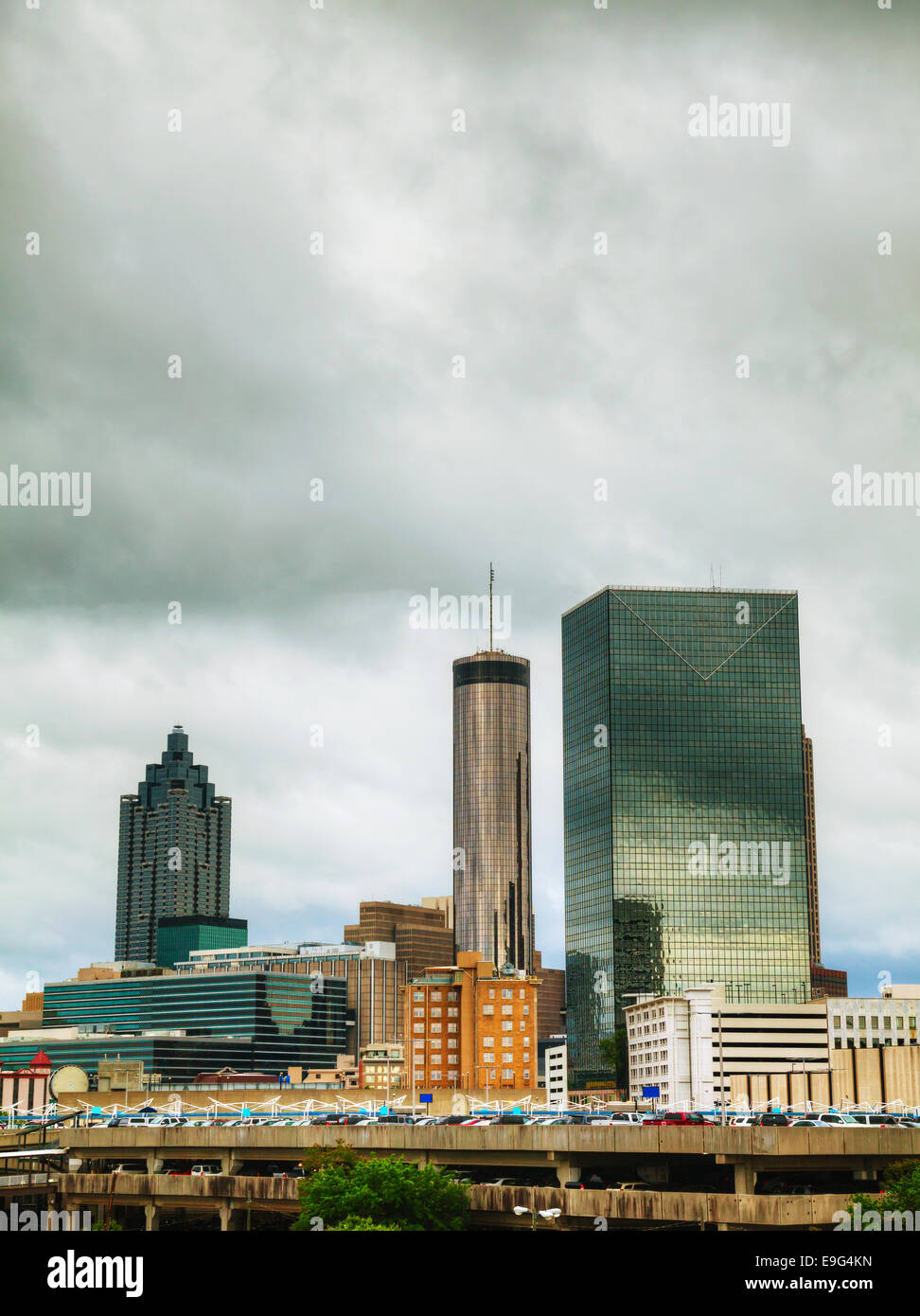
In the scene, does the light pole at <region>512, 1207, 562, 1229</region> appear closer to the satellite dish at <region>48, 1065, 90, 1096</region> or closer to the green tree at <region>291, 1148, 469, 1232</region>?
the green tree at <region>291, 1148, 469, 1232</region>

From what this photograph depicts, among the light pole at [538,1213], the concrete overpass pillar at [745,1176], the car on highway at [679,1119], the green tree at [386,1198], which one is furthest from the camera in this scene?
the car on highway at [679,1119]

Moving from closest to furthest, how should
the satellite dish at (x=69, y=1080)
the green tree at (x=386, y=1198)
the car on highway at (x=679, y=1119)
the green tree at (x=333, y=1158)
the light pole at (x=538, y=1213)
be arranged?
the green tree at (x=386, y=1198) → the light pole at (x=538, y=1213) → the green tree at (x=333, y=1158) → the car on highway at (x=679, y=1119) → the satellite dish at (x=69, y=1080)

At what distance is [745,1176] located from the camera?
251ft

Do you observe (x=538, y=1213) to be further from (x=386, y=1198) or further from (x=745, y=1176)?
(x=745, y=1176)

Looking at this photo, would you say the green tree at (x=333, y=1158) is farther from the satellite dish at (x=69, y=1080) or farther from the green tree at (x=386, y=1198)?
the satellite dish at (x=69, y=1080)

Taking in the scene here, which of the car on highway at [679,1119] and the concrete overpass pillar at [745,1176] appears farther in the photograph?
the car on highway at [679,1119]

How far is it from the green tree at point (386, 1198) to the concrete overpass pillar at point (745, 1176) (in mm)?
14440

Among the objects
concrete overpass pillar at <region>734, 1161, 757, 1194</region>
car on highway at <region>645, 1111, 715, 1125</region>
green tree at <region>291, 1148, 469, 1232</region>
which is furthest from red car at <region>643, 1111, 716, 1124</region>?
green tree at <region>291, 1148, 469, 1232</region>

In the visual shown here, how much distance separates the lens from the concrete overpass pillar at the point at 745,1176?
76500mm

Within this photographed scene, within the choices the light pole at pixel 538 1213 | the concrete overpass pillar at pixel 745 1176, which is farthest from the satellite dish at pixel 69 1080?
the concrete overpass pillar at pixel 745 1176

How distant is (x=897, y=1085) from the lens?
632 ft
